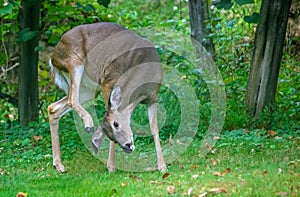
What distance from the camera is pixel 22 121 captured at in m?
10.1

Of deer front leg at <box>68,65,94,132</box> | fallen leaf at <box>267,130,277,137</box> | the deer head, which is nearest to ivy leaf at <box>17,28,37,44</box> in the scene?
deer front leg at <box>68,65,94,132</box>

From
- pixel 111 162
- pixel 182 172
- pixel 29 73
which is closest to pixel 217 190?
pixel 182 172

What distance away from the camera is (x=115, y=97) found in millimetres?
6613

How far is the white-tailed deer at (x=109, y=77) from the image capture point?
664cm

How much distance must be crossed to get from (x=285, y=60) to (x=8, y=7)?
20.0ft

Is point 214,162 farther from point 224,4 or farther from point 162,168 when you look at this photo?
point 224,4

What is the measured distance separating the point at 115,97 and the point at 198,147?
5.94ft

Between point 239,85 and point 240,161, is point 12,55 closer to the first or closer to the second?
point 239,85

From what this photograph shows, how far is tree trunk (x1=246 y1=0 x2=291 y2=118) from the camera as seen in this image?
29.0 ft

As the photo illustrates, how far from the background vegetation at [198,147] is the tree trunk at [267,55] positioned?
201 millimetres

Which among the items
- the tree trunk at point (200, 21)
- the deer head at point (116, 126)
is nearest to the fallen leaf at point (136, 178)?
the deer head at point (116, 126)

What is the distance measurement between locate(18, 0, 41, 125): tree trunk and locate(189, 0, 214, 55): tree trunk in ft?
8.00

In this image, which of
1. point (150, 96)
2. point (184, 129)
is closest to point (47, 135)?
point (184, 129)

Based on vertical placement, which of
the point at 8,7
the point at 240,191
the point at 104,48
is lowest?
the point at 240,191
